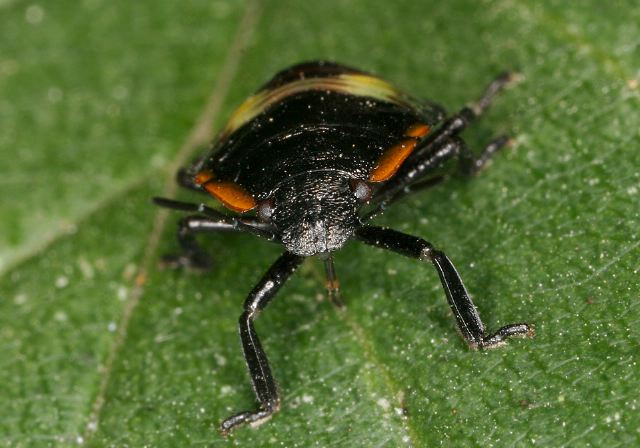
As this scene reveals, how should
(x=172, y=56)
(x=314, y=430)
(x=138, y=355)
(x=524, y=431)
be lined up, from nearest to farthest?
(x=524, y=431)
(x=314, y=430)
(x=138, y=355)
(x=172, y=56)

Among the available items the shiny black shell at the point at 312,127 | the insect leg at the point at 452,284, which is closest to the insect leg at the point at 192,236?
the shiny black shell at the point at 312,127

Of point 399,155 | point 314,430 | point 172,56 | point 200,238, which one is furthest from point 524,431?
point 172,56

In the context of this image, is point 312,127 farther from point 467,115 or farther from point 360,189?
point 467,115

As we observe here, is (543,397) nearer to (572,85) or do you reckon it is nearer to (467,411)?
(467,411)

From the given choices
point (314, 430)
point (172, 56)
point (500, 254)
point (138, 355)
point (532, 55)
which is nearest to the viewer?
point (314, 430)

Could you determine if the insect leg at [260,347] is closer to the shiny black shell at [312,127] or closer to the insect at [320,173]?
the insect at [320,173]
